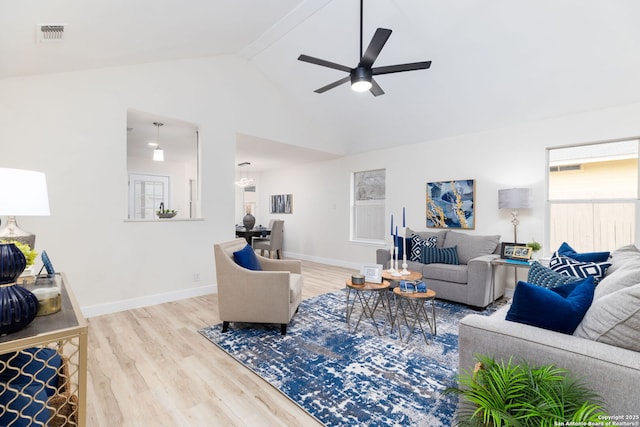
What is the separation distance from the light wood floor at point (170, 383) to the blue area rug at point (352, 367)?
0.12m

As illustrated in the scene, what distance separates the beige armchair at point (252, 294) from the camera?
2.77 m

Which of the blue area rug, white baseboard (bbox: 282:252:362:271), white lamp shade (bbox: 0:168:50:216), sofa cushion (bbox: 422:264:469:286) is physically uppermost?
white lamp shade (bbox: 0:168:50:216)

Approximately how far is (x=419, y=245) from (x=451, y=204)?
1.01 metres

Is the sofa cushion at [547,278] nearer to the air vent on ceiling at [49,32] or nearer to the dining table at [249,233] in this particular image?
the air vent on ceiling at [49,32]

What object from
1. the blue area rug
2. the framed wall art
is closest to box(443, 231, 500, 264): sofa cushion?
the blue area rug

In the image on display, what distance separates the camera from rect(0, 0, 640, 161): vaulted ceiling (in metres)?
2.56

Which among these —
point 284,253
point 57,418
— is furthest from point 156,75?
point 284,253

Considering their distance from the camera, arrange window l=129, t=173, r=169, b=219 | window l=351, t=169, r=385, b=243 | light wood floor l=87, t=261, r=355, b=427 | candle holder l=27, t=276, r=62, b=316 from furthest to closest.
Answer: window l=129, t=173, r=169, b=219 < window l=351, t=169, r=385, b=243 < light wood floor l=87, t=261, r=355, b=427 < candle holder l=27, t=276, r=62, b=316

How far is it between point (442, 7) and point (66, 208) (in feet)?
14.8

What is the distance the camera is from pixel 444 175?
16.0ft

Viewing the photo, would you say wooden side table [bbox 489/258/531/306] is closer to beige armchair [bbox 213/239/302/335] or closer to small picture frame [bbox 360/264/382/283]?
small picture frame [bbox 360/264/382/283]

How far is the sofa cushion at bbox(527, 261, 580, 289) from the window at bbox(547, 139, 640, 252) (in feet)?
6.89

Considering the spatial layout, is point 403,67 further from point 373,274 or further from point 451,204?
point 451,204

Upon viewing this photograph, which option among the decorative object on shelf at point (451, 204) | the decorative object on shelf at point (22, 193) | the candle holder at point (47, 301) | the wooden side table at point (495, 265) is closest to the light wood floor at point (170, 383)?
the candle holder at point (47, 301)
